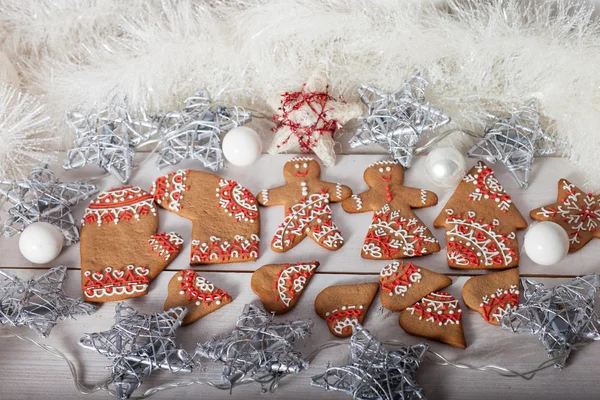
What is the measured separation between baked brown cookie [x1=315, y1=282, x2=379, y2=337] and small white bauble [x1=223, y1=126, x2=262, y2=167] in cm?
35

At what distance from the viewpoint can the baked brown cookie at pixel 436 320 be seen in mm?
1139

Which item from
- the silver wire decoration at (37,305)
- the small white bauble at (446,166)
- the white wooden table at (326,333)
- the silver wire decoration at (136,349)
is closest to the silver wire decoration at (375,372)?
the white wooden table at (326,333)

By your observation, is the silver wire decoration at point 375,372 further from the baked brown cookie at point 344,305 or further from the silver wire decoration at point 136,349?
the silver wire decoration at point 136,349

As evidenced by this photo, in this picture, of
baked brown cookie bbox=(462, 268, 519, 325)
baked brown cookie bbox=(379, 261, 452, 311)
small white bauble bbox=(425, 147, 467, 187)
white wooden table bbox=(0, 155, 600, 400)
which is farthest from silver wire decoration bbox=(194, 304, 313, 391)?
small white bauble bbox=(425, 147, 467, 187)

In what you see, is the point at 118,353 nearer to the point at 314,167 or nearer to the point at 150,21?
the point at 314,167

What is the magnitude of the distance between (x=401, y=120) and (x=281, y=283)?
44cm

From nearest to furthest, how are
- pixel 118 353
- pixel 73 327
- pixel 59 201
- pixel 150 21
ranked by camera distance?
pixel 118 353, pixel 73 327, pixel 59 201, pixel 150 21

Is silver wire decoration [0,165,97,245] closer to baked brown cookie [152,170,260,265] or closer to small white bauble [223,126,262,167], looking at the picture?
baked brown cookie [152,170,260,265]

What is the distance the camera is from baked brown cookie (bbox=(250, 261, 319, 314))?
118 centimetres

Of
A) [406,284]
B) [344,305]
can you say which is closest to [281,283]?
[344,305]

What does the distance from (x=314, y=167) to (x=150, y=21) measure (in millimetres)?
519

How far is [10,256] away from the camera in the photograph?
1.29 m

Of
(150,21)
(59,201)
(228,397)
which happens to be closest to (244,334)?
(228,397)

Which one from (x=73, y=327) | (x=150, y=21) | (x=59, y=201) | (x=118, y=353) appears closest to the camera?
(x=118, y=353)
